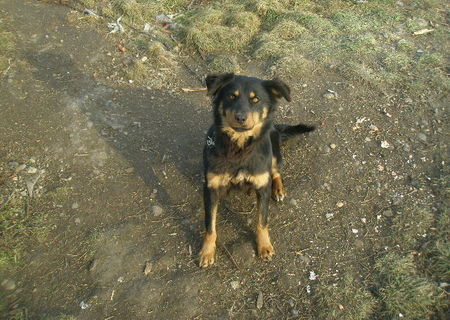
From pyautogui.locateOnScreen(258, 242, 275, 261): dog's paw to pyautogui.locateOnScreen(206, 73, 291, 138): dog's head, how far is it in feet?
3.66

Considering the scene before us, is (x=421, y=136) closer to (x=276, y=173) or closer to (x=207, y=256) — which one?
(x=276, y=173)

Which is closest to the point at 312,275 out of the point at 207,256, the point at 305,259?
the point at 305,259

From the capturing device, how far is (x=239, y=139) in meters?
3.19

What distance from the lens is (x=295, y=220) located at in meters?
3.87

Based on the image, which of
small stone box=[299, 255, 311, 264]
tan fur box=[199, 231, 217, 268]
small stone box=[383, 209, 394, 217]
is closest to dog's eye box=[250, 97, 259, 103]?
tan fur box=[199, 231, 217, 268]

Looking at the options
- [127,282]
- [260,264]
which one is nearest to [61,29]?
[127,282]

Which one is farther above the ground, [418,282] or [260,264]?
[418,282]

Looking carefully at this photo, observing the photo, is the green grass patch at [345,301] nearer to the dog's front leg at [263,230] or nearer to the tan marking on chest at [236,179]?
the dog's front leg at [263,230]

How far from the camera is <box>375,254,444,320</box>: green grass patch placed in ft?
9.88

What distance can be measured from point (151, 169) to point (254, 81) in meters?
1.86

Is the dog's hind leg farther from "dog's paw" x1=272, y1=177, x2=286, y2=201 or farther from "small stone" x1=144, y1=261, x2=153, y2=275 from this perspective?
"small stone" x1=144, y1=261, x2=153, y2=275

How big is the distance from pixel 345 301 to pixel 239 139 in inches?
66.5

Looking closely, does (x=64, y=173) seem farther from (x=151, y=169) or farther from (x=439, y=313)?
(x=439, y=313)

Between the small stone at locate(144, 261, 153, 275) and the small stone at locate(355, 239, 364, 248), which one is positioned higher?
the small stone at locate(355, 239, 364, 248)
